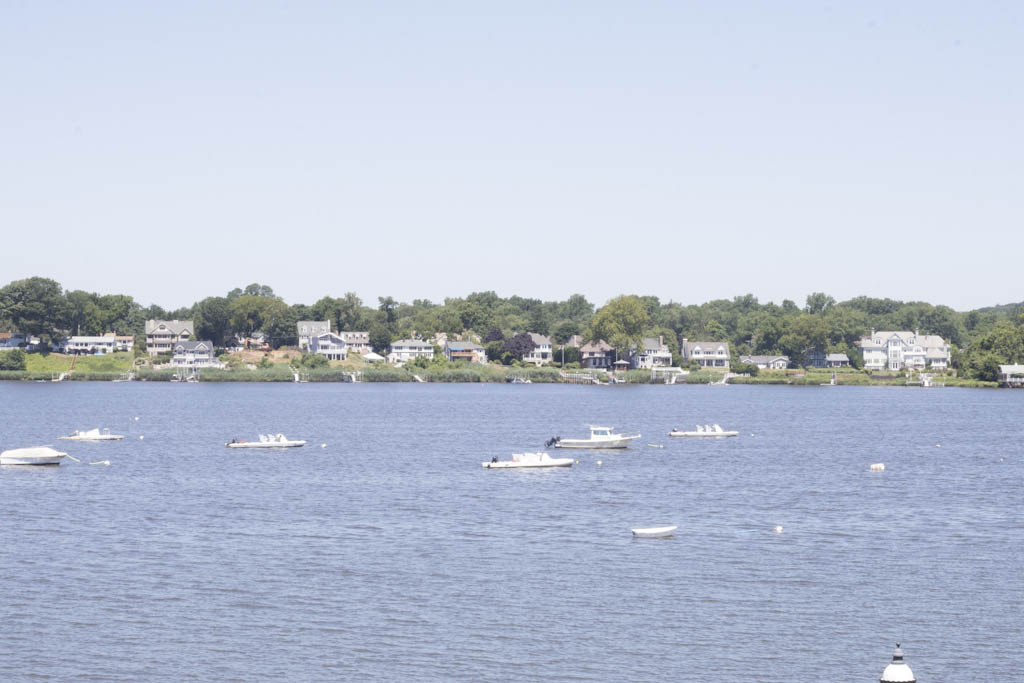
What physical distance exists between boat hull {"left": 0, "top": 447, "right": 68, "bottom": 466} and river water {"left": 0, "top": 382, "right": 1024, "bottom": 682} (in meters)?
1.65

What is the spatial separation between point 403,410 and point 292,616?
112 metres

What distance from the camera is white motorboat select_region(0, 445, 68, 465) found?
2990 inches

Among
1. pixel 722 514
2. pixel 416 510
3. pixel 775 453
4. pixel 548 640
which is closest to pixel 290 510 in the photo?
pixel 416 510

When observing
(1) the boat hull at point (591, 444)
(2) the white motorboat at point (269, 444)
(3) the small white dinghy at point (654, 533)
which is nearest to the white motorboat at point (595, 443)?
(1) the boat hull at point (591, 444)

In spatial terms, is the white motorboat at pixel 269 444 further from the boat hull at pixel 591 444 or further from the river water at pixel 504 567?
the boat hull at pixel 591 444

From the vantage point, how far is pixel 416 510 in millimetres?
57031

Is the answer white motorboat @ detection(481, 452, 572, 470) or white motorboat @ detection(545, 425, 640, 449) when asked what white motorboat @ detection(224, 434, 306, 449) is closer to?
white motorboat @ detection(545, 425, 640, 449)

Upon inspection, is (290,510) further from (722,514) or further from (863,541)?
(863,541)

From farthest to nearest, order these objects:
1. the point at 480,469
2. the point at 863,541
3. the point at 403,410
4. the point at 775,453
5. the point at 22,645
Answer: the point at 403,410, the point at 775,453, the point at 480,469, the point at 863,541, the point at 22,645

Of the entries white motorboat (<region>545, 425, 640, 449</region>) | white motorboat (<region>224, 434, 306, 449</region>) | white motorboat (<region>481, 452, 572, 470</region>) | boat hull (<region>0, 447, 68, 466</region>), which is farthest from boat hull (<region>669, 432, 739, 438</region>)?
boat hull (<region>0, 447, 68, 466</region>)

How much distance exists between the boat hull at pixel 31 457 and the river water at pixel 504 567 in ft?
5.41

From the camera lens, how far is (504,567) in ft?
141

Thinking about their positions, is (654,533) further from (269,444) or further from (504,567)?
(269,444)

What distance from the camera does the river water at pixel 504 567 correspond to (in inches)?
1268
